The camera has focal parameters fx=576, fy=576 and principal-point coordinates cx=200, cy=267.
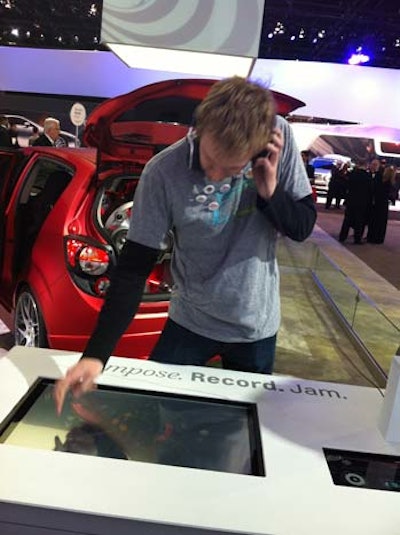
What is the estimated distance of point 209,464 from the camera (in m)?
0.88

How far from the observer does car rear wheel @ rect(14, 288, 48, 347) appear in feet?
8.13

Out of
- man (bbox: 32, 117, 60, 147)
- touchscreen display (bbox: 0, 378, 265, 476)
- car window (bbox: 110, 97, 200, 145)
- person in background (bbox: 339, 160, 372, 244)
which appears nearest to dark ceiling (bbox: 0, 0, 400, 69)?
A: person in background (bbox: 339, 160, 372, 244)

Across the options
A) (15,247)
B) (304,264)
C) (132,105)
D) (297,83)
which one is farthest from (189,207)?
(297,83)

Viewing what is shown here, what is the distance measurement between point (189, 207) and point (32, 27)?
17.3 meters

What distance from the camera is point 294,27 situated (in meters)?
14.7

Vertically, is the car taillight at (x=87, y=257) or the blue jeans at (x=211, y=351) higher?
the blue jeans at (x=211, y=351)

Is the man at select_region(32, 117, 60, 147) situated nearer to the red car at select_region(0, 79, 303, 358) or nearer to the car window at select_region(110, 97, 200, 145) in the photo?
the red car at select_region(0, 79, 303, 358)

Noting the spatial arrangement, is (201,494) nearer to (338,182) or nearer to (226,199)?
(226,199)

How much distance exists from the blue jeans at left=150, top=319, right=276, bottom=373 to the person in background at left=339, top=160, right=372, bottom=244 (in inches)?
302

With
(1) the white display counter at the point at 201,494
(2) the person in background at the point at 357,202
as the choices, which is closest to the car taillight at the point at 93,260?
(1) the white display counter at the point at 201,494

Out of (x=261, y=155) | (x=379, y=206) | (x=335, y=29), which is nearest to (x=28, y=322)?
(x=261, y=155)

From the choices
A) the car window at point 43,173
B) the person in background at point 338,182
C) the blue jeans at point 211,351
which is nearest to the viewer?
the blue jeans at point 211,351

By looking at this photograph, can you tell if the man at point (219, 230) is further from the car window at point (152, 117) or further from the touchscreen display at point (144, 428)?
the car window at point (152, 117)

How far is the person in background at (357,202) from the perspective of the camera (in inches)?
342
